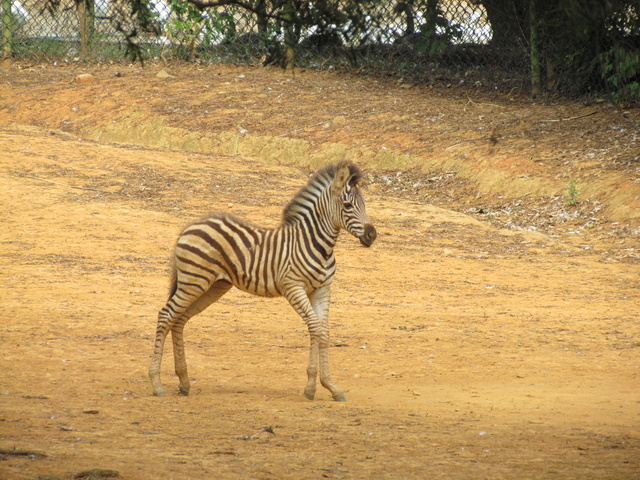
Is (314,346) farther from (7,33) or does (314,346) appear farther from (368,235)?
A: (7,33)

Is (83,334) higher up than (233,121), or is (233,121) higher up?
(233,121)

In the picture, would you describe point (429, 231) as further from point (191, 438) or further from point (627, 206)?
point (191, 438)

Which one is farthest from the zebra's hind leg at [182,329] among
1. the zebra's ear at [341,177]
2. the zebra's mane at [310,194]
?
the zebra's ear at [341,177]

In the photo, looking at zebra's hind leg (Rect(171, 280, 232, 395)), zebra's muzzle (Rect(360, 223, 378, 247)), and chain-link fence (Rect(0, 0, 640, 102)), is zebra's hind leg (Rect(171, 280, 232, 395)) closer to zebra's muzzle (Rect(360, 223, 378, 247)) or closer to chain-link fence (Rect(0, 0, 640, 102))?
zebra's muzzle (Rect(360, 223, 378, 247))

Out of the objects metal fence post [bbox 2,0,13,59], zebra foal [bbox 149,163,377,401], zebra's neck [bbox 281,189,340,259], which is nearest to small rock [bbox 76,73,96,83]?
metal fence post [bbox 2,0,13,59]

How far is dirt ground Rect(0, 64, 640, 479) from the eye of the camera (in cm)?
568

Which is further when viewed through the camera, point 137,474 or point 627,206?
point 627,206

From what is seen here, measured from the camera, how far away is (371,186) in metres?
17.4

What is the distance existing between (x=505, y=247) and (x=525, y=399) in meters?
6.70

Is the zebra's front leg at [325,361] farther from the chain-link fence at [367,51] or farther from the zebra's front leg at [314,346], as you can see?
the chain-link fence at [367,51]

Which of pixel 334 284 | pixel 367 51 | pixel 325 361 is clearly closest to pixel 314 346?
pixel 325 361

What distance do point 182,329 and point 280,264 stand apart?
42.9 inches

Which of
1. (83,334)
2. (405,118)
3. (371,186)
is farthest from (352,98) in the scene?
(83,334)

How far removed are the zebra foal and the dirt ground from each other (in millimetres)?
472
